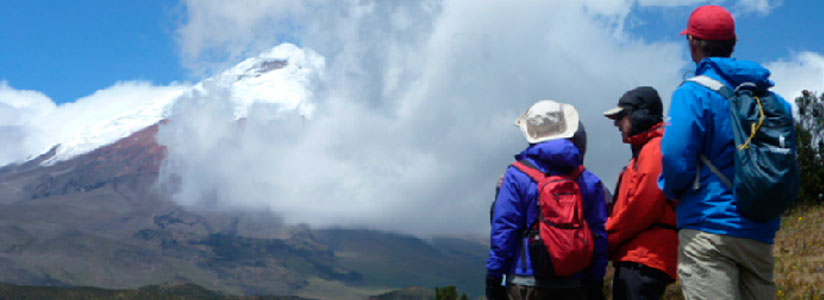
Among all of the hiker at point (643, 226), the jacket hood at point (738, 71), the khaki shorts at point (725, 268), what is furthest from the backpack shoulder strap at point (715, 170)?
the hiker at point (643, 226)

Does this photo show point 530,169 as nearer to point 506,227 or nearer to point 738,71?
point 506,227

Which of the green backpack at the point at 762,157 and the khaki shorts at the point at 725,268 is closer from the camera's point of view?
the green backpack at the point at 762,157

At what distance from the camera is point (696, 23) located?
4512mm

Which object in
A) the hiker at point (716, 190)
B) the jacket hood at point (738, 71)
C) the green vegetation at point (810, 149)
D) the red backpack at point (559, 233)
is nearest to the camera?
the hiker at point (716, 190)

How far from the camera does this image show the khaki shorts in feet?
13.0

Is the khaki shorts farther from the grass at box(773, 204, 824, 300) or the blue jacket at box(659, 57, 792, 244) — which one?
the grass at box(773, 204, 824, 300)

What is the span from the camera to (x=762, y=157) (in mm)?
3773

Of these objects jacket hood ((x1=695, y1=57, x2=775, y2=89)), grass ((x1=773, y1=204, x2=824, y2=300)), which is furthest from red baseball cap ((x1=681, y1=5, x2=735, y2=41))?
grass ((x1=773, y1=204, x2=824, y2=300))

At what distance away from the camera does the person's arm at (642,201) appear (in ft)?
15.9

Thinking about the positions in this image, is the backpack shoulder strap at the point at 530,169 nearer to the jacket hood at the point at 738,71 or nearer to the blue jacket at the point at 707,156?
the blue jacket at the point at 707,156

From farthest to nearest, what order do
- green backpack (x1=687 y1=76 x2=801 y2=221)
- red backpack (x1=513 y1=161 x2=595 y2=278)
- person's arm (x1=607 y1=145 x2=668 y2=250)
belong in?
red backpack (x1=513 y1=161 x2=595 y2=278)
person's arm (x1=607 y1=145 x2=668 y2=250)
green backpack (x1=687 y1=76 x2=801 y2=221)

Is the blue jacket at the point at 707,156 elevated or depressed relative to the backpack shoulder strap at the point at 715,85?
depressed

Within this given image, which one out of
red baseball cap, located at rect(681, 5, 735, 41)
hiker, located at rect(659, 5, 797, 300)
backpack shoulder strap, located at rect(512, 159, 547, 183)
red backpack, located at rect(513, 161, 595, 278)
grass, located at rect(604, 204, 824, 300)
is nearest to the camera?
hiker, located at rect(659, 5, 797, 300)


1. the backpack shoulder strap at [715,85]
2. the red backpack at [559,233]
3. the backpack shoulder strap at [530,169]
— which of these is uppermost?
the backpack shoulder strap at [715,85]
